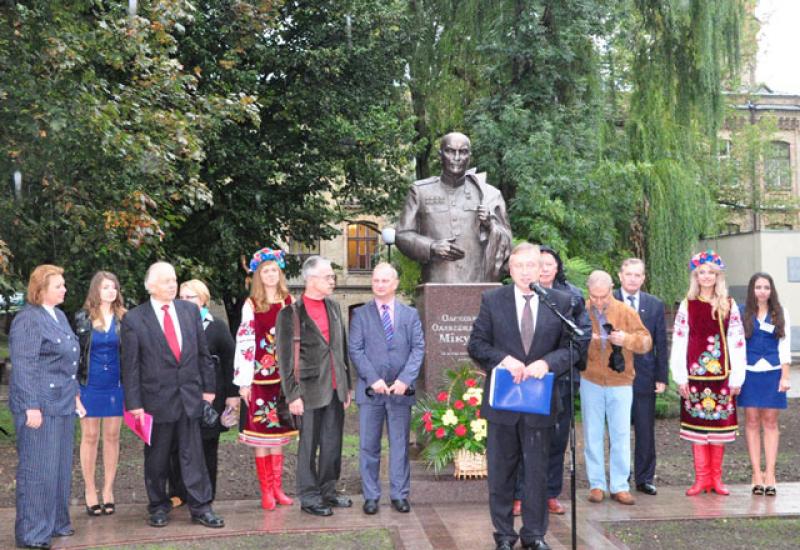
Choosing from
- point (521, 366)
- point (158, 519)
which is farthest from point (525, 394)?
point (158, 519)

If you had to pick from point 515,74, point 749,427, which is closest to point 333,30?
point 515,74

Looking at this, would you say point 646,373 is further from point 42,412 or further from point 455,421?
point 42,412

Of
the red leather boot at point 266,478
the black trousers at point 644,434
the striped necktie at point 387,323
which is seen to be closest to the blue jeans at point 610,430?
the black trousers at point 644,434

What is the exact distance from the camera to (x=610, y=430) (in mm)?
7711

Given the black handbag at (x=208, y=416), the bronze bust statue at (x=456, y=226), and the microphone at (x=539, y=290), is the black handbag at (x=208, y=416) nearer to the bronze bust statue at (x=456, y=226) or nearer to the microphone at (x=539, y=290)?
the bronze bust statue at (x=456, y=226)

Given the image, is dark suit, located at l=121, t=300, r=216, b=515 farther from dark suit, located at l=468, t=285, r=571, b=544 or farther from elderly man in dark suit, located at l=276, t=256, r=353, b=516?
dark suit, located at l=468, t=285, r=571, b=544

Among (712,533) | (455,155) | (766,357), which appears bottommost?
(712,533)

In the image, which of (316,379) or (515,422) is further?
(316,379)

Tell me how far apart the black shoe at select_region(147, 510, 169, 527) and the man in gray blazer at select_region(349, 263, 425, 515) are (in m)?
1.51

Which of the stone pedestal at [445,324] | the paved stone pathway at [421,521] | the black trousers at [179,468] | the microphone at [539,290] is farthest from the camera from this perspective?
the stone pedestal at [445,324]

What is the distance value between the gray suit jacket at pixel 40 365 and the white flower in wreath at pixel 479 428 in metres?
3.06

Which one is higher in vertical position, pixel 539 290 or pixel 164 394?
pixel 539 290

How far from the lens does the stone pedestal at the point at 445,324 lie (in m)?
8.09

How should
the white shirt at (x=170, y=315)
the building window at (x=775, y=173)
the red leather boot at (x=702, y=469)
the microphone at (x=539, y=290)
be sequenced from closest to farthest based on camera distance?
the microphone at (x=539, y=290) → the white shirt at (x=170, y=315) → the red leather boot at (x=702, y=469) → the building window at (x=775, y=173)
